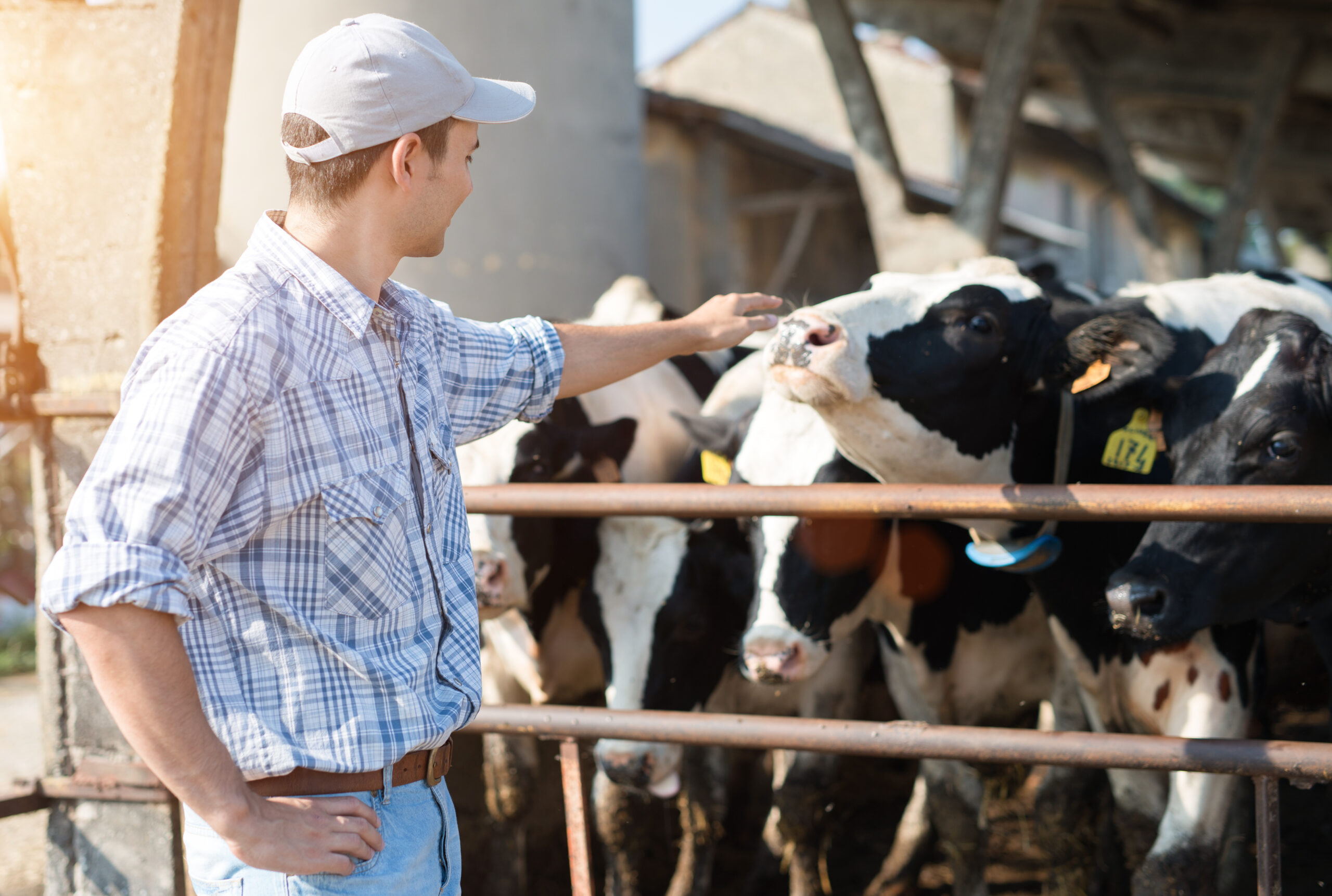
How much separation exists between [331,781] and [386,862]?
0.44 ft

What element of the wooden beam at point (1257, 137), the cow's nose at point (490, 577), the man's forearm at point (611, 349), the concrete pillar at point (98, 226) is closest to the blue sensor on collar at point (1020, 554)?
the man's forearm at point (611, 349)

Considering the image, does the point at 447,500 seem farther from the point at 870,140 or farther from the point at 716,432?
the point at 870,140

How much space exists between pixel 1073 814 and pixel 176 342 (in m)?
2.85

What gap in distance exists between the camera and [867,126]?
19.0ft

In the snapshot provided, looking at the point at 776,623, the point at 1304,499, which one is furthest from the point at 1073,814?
the point at 1304,499

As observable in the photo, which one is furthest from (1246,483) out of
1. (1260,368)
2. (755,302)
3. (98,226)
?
(98,226)

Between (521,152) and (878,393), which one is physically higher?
(521,152)

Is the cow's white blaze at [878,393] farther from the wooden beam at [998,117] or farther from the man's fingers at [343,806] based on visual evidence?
the wooden beam at [998,117]

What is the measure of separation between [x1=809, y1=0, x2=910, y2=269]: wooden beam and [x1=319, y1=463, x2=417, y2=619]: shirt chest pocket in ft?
15.1

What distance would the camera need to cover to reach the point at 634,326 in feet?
7.23

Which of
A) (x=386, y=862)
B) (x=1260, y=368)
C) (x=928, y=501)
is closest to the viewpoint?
(x=386, y=862)

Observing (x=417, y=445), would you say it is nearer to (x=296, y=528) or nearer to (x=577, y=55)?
(x=296, y=528)

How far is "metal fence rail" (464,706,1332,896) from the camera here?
1.97m

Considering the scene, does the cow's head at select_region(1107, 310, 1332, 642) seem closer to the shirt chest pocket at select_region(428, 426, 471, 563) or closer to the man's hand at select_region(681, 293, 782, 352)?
the man's hand at select_region(681, 293, 782, 352)
